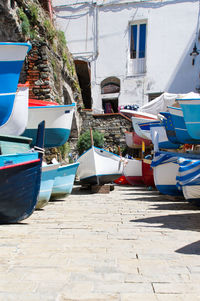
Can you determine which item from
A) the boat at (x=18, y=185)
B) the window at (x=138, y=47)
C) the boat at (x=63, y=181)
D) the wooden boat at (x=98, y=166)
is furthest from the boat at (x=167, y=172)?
the window at (x=138, y=47)

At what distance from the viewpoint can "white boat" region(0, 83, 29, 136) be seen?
4227 mm

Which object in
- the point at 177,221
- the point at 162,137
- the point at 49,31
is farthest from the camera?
the point at 49,31

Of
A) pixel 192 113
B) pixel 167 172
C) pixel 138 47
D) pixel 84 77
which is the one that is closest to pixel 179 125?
pixel 167 172

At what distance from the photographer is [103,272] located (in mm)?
1825

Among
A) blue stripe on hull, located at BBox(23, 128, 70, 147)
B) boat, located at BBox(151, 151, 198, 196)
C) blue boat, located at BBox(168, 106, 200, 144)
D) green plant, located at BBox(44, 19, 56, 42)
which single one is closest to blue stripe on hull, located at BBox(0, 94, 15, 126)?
blue stripe on hull, located at BBox(23, 128, 70, 147)

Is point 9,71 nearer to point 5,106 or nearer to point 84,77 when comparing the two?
point 5,106

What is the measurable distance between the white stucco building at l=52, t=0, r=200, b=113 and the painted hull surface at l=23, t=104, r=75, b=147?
36.4 ft

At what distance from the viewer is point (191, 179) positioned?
4.26m

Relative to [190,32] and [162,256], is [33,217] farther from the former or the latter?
[190,32]

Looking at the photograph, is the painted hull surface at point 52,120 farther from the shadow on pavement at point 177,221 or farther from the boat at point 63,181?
the shadow on pavement at point 177,221

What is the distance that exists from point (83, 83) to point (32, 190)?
18.9 metres

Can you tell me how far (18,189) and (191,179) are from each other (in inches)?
101

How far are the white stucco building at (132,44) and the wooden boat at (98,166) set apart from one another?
9.29m

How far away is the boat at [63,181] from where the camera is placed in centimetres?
578
